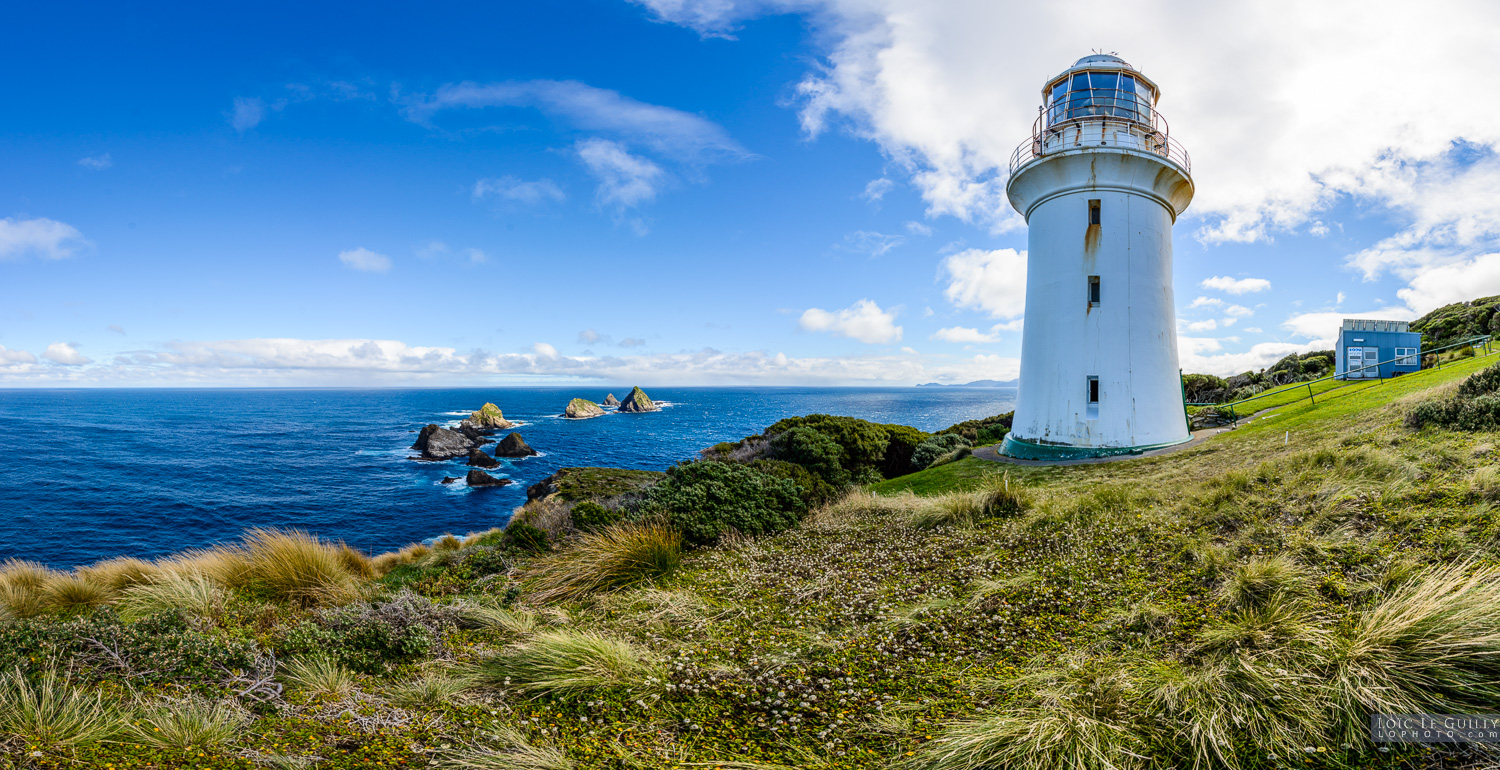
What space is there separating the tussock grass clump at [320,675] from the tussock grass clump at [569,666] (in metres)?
0.88

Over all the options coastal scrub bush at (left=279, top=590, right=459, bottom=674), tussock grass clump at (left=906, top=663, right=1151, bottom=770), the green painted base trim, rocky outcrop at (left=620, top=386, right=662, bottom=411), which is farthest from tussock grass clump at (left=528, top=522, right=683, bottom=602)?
rocky outcrop at (left=620, top=386, right=662, bottom=411)

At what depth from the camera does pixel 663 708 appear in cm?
372

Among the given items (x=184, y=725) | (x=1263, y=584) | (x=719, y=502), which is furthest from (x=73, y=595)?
(x=1263, y=584)

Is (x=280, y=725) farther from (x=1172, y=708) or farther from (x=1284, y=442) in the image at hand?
(x=1284, y=442)

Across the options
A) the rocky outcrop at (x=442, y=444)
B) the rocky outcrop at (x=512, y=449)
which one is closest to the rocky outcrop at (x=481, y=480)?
the rocky outcrop at (x=512, y=449)

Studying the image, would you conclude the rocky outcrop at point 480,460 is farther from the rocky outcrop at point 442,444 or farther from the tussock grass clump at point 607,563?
the tussock grass clump at point 607,563

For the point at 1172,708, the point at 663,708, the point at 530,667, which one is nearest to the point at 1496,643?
the point at 1172,708

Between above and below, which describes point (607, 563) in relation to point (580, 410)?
above

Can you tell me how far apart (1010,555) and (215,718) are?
6.85m

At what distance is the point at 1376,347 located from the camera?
69.4 ft

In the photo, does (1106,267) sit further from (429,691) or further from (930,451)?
(429,691)

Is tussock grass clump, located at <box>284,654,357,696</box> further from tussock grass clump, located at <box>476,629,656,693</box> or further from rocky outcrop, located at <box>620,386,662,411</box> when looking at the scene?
rocky outcrop, located at <box>620,386,662,411</box>

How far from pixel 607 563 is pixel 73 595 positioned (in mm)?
6234

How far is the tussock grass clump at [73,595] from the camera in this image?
6.43 meters
